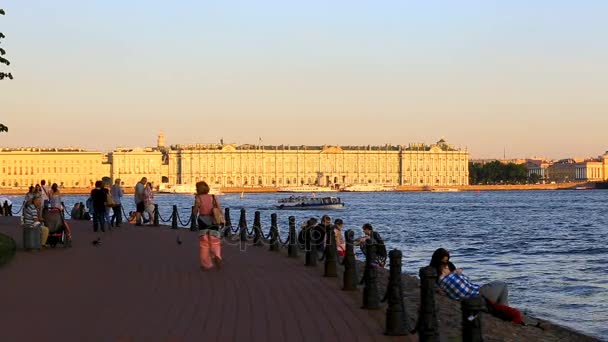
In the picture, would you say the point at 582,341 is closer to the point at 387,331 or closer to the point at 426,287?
the point at 387,331

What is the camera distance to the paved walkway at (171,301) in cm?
978

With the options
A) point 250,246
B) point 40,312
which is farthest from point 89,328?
point 250,246

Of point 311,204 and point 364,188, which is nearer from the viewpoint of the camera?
point 311,204

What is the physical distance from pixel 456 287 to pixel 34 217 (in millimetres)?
10142

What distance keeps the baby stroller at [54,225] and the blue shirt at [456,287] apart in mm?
9769

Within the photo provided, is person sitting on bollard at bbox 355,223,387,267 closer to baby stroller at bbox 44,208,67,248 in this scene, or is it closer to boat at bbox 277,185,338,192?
baby stroller at bbox 44,208,67,248

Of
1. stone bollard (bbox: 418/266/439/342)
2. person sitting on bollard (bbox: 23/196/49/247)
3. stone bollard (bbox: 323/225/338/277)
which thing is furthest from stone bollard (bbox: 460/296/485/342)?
person sitting on bollard (bbox: 23/196/49/247)

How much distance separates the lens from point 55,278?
1460cm

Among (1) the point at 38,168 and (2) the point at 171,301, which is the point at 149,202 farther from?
(1) the point at 38,168

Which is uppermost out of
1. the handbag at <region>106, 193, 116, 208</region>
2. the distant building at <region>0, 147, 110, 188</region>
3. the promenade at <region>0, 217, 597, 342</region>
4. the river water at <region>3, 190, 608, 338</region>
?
the distant building at <region>0, 147, 110, 188</region>

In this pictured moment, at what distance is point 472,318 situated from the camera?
24.6ft

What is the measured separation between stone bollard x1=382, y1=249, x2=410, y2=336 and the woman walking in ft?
19.4

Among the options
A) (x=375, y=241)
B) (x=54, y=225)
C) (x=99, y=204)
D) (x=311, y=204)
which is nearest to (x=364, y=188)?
(x=311, y=204)

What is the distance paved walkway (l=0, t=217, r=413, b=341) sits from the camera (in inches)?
385
